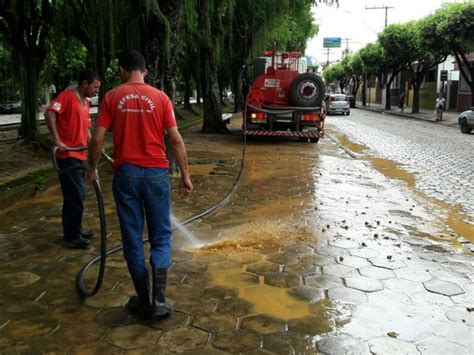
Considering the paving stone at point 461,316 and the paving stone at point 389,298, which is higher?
the paving stone at point 389,298

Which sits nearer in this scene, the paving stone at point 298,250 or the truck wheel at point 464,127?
the paving stone at point 298,250

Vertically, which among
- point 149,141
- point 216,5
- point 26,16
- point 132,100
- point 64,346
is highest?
point 216,5

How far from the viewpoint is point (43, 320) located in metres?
3.75

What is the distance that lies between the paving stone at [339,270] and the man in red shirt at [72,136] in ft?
8.18

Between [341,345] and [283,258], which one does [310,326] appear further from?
[283,258]

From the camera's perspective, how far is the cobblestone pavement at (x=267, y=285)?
11.5 feet

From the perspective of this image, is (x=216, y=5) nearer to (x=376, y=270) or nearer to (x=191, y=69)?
(x=191, y=69)

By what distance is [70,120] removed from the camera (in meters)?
5.26

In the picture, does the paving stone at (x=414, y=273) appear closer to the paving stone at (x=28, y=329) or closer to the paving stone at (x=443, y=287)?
the paving stone at (x=443, y=287)

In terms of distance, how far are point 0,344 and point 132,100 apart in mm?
1847

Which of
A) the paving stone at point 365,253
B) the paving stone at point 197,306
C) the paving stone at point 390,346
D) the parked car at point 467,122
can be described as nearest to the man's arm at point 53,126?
the paving stone at point 197,306

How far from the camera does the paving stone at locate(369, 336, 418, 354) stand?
3.36 meters

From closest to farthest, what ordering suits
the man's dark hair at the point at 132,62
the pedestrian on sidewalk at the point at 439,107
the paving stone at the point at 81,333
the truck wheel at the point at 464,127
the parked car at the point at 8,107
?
the paving stone at the point at 81,333
the man's dark hair at the point at 132,62
the truck wheel at the point at 464,127
the pedestrian on sidewalk at the point at 439,107
the parked car at the point at 8,107

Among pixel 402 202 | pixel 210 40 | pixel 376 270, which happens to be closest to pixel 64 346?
pixel 376 270
